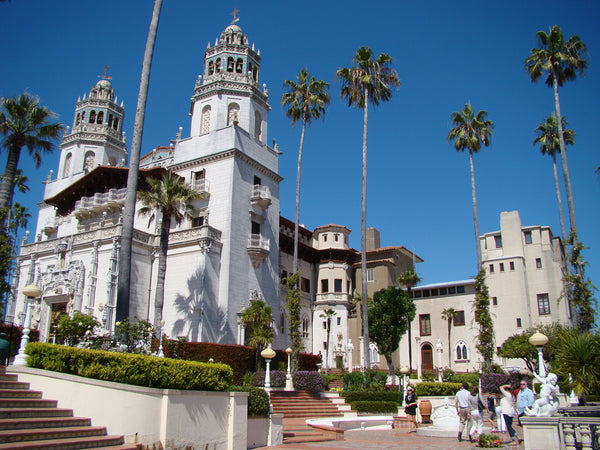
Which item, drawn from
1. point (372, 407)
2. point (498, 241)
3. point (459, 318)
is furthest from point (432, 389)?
point (498, 241)

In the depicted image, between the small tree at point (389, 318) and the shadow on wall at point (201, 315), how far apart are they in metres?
11.0

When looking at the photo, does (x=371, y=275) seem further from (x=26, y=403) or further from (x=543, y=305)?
(x=26, y=403)

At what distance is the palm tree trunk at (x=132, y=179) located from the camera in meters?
17.2

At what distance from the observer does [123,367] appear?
39.4 feet

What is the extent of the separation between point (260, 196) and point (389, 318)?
43.8 feet

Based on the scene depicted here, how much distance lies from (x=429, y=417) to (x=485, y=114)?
29.3m

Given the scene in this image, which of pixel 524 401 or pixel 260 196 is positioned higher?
pixel 260 196

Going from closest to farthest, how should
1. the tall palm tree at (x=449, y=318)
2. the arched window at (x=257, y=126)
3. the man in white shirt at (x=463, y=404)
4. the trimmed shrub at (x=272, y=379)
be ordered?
1. the man in white shirt at (x=463, y=404)
2. the trimmed shrub at (x=272, y=379)
3. the arched window at (x=257, y=126)
4. the tall palm tree at (x=449, y=318)

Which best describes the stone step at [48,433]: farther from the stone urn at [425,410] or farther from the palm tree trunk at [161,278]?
the stone urn at [425,410]

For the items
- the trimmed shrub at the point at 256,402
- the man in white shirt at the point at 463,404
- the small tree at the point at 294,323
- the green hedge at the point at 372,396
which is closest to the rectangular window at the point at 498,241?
the small tree at the point at 294,323

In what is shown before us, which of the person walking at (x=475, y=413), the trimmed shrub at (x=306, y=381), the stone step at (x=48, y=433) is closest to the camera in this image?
the stone step at (x=48, y=433)

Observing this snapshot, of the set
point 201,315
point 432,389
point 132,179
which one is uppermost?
point 132,179

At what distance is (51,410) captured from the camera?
11.5 metres

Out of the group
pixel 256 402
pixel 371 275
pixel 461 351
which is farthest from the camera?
pixel 371 275
